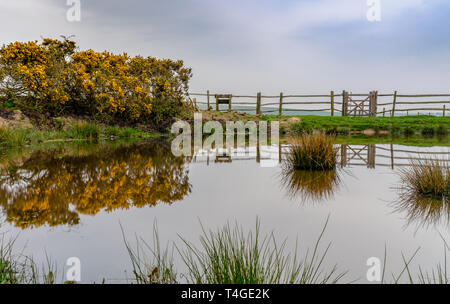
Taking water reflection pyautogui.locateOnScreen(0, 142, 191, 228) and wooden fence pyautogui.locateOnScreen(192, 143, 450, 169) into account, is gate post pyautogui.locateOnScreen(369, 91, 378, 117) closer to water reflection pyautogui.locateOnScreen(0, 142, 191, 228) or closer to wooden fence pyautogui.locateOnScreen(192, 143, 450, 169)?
wooden fence pyautogui.locateOnScreen(192, 143, 450, 169)

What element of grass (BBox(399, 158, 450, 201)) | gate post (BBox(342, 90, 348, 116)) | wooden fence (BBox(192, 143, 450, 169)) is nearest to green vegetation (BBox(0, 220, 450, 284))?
grass (BBox(399, 158, 450, 201))

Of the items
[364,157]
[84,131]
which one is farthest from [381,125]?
[84,131]

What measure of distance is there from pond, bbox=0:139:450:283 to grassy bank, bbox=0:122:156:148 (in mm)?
4750

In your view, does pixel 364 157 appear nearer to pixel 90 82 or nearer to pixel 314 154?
pixel 314 154

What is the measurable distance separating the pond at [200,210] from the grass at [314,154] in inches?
15.1

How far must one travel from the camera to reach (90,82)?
18312mm

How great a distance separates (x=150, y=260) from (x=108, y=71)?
704 inches

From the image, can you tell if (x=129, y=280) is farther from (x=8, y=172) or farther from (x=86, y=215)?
(x=8, y=172)

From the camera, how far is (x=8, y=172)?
7934 mm

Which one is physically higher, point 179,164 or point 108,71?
point 108,71

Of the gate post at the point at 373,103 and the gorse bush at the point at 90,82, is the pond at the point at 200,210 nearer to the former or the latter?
the gorse bush at the point at 90,82

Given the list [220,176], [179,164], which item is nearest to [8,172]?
[179,164]

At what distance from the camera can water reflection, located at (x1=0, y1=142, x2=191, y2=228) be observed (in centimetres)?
517
